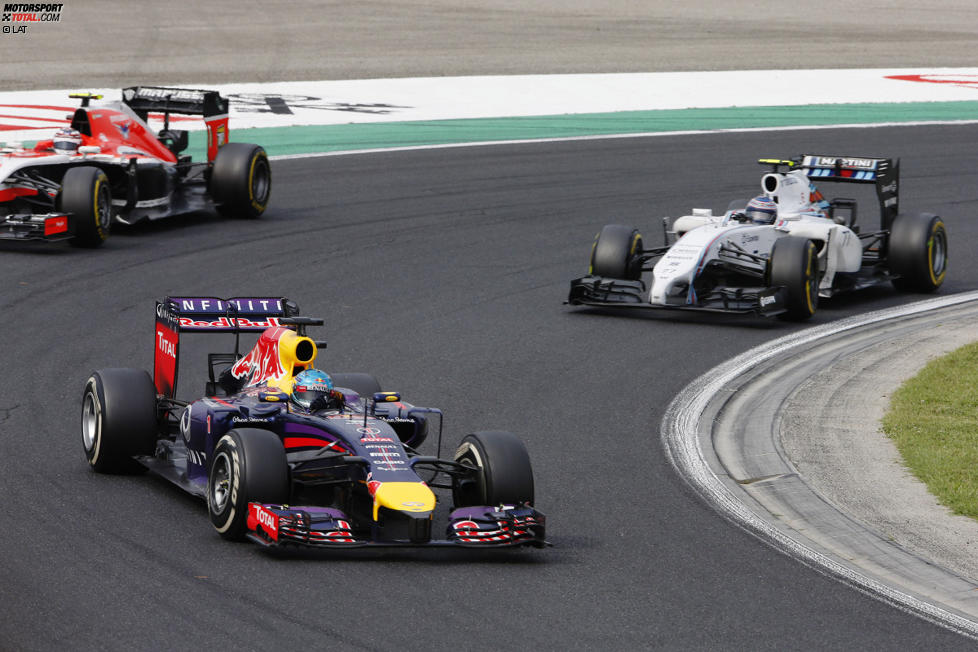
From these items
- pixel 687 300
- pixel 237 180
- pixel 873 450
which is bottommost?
pixel 873 450

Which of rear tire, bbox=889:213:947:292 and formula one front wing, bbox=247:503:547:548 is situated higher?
rear tire, bbox=889:213:947:292

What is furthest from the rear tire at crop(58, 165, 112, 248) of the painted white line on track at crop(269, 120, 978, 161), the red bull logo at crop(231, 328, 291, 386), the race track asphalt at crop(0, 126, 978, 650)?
the red bull logo at crop(231, 328, 291, 386)

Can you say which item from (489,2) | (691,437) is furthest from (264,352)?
(489,2)

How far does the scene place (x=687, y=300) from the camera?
16.8 metres

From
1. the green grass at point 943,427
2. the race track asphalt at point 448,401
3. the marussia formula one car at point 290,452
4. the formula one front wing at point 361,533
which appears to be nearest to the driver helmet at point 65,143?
the race track asphalt at point 448,401

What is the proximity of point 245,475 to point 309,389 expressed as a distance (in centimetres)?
105

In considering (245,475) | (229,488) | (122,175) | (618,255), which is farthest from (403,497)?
(122,175)

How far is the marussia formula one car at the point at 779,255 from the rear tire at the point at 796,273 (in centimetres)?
1

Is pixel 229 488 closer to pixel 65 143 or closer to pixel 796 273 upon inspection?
pixel 796 273

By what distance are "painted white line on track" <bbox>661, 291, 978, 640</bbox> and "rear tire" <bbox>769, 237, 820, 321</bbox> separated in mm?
304

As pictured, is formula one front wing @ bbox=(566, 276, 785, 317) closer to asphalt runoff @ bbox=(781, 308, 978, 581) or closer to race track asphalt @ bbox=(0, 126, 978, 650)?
race track asphalt @ bbox=(0, 126, 978, 650)

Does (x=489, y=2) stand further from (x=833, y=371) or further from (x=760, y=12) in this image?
(x=833, y=371)

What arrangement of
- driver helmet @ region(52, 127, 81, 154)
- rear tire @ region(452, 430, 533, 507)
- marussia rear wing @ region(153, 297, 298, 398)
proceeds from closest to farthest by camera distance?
1. rear tire @ region(452, 430, 533, 507)
2. marussia rear wing @ region(153, 297, 298, 398)
3. driver helmet @ region(52, 127, 81, 154)

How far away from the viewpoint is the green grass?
1069cm
